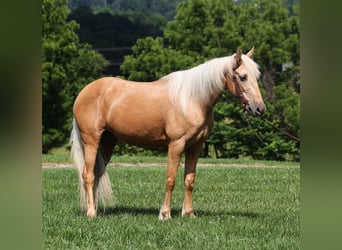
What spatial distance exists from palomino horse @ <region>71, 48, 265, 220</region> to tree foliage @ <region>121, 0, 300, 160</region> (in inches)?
555

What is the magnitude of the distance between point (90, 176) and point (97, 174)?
26cm

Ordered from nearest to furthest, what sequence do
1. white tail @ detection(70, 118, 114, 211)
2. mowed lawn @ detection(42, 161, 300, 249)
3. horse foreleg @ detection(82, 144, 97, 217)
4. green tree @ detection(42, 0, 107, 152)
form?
mowed lawn @ detection(42, 161, 300, 249) → horse foreleg @ detection(82, 144, 97, 217) → white tail @ detection(70, 118, 114, 211) → green tree @ detection(42, 0, 107, 152)

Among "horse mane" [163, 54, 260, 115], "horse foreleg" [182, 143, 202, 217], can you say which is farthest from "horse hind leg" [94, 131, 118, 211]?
"horse mane" [163, 54, 260, 115]

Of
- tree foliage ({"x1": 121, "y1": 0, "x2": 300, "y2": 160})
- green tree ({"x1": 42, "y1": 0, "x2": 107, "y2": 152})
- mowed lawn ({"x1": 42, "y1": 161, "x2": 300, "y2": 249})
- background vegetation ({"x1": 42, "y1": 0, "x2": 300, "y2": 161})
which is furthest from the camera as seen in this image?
green tree ({"x1": 42, "y1": 0, "x2": 107, "y2": 152})

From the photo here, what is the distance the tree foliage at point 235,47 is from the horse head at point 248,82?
1463 cm

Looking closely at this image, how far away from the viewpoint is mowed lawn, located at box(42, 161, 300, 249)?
534 centimetres

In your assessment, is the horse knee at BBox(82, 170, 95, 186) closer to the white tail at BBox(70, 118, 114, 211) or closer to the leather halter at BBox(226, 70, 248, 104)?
the white tail at BBox(70, 118, 114, 211)

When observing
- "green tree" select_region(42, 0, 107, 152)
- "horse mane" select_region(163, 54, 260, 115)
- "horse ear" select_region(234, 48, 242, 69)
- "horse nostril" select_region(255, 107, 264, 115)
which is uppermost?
"horse ear" select_region(234, 48, 242, 69)

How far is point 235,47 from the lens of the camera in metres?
23.2

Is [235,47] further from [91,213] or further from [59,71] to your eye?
[91,213]

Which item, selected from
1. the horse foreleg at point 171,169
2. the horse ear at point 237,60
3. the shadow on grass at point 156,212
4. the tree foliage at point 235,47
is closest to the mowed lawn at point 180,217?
the shadow on grass at point 156,212

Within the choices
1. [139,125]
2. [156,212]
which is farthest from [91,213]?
[139,125]
